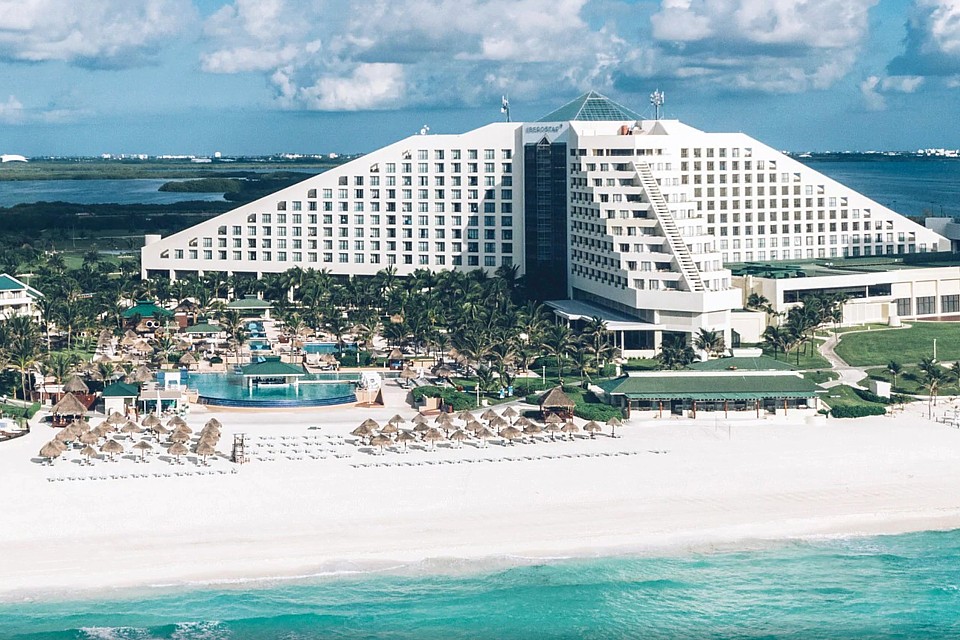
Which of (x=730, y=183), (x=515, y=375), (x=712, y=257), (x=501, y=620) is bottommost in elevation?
(x=501, y=620)

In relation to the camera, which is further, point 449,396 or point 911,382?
point 911,382

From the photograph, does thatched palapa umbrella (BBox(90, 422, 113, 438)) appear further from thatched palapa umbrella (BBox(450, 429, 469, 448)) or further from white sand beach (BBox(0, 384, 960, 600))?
Answer: thatched palapa umbrella (BBox(450, 429, 469, 448))

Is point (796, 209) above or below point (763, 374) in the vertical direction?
above

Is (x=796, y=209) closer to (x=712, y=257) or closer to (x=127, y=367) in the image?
(x=712, y=257)

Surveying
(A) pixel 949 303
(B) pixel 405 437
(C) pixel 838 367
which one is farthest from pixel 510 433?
(A) pixel 949 303

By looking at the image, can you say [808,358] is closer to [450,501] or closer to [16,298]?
[450,501]

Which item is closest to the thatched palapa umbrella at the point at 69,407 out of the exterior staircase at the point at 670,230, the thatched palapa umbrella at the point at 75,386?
the thatched palapa umbrella at the point at 75,386

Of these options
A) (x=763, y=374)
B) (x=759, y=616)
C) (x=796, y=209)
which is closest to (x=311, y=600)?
(x=759, y=616)

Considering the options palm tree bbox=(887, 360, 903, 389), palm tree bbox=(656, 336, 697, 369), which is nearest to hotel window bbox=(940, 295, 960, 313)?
palm tree bbox=(887, 360, 903, 389)
